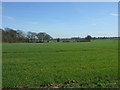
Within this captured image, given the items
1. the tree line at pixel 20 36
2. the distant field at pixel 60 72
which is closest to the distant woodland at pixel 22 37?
the tree line at pixel 20 36

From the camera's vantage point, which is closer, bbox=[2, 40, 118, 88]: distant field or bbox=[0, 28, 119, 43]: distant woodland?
bbox=[2, 40, 118, 88]: distant field

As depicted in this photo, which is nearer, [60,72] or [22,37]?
[60,72]

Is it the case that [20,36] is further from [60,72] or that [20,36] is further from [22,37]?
[60,72]

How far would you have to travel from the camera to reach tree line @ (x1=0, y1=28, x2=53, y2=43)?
291 feet

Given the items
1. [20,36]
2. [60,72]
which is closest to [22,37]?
[20,36]

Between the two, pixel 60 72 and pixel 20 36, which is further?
pixel 20 36

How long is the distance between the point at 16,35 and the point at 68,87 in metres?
94.7

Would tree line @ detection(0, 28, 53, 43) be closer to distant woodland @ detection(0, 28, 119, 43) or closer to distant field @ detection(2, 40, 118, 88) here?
distant woodland @ detection(0, 28, 119, 43)

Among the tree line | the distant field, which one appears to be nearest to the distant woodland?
the tree line

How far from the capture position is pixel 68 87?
7.36 meters

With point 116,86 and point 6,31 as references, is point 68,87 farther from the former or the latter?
point 6,31

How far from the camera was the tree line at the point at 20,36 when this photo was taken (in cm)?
8857

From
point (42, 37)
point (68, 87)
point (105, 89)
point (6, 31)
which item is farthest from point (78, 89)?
point (42, 37)

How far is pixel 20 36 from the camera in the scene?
350 ft
